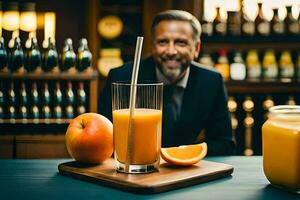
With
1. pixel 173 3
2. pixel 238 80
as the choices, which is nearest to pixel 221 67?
pixel 238 80

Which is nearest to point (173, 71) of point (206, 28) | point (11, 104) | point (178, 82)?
point (178, 82)

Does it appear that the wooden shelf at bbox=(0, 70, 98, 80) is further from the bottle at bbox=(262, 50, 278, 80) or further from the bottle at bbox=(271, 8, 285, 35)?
the bottle at bbox=(271, 8, 285, 35)

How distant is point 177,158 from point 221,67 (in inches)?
103

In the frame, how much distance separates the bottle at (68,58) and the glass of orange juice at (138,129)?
2165 millimetres

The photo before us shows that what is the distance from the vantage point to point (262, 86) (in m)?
4.00

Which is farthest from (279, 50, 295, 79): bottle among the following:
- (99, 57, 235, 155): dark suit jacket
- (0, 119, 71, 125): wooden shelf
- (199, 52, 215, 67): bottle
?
(0, 119, 71, 125): wooden shelf

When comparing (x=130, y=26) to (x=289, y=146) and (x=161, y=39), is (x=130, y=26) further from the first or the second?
(x=289, y=146)

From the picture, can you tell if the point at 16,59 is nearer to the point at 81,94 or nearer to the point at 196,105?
the point at 81,94

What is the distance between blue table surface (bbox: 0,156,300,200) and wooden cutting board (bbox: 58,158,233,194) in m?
0.01

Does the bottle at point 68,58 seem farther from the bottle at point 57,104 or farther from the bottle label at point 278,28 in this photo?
the bottle label at point 278,28

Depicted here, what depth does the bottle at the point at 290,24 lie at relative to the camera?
13.3 ft

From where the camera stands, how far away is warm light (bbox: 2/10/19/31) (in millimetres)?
3838

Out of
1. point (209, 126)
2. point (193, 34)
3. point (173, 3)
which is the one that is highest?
point (173, 3)

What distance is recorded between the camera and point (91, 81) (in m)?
3.53
